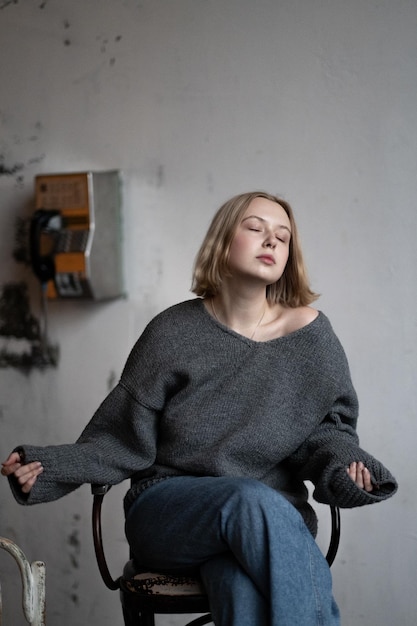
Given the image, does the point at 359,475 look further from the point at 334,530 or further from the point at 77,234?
the point at 77,234

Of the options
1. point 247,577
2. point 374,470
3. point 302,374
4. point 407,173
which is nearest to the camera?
point 247,577

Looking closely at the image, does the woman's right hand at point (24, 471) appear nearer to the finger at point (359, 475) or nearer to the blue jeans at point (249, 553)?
the blue jeans at point (249, 553)

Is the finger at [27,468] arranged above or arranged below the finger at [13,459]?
below

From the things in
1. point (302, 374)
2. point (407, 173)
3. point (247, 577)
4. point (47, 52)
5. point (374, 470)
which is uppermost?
point (47, 52)

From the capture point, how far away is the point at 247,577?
196 centimetres

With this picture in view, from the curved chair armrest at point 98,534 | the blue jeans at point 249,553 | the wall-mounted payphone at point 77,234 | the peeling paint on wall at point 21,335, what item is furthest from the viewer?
the peeling paint on wall at point 21,335

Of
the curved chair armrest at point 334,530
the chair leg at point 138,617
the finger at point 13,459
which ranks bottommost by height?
the chair leg at point 138,617

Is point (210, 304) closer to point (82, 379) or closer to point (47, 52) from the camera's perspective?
point (82, 379)

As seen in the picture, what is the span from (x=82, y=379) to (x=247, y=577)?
151cm

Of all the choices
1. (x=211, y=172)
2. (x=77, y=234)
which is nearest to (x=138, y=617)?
(x=77, y=234)

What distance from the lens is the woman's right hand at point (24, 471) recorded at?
2184 mm

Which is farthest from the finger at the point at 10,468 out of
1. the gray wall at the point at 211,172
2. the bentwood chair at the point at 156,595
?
the gray wall at the point at 211,172

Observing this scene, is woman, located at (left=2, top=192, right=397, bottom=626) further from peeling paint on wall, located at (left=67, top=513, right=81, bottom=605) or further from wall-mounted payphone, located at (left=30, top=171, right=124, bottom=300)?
peeling paint on wall, located at (left=67, top=513, right=81, bottom=605)

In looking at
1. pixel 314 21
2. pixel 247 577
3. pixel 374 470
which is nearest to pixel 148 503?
pixel 247 577
